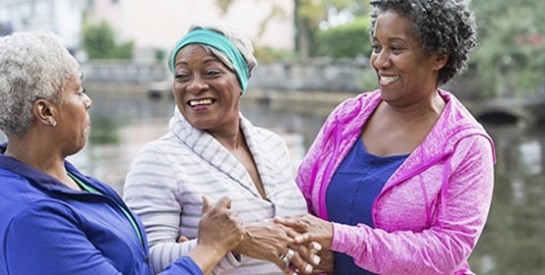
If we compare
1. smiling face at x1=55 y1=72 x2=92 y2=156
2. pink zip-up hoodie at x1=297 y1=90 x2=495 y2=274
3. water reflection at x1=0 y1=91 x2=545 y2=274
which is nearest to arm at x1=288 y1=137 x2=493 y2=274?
pink zip-up hoodie at x1=297 y1=90 x2=495 y2=274

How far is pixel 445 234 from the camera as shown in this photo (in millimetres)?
2244

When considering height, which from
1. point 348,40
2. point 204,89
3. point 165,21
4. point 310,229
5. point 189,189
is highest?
point 204,89

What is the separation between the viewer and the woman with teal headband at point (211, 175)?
222 cm

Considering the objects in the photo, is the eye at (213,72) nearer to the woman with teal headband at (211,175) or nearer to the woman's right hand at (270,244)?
the woman with teal headband at (211,175)

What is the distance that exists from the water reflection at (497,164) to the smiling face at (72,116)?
5.46m

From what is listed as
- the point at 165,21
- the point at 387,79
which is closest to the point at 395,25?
the point at 387,79

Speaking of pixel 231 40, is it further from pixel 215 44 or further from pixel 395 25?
pixel 395 25

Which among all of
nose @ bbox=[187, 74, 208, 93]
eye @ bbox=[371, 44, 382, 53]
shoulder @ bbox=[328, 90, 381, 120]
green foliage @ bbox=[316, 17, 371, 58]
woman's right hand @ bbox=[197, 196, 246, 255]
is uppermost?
eye @ bbox=[371, 44, 382, 53]

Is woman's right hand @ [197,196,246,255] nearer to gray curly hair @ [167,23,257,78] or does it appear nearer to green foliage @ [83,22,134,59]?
gray curly hair @ [167,23,257,78]

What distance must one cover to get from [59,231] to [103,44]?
41.9m

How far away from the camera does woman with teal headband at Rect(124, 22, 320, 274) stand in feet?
7.27

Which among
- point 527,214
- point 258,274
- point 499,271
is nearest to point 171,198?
point 258,274

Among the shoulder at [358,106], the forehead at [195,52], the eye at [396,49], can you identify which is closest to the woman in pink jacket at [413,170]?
the eye at [396,49]

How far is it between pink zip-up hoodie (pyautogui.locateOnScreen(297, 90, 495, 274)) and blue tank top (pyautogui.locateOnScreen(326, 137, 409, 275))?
0.15 feet
